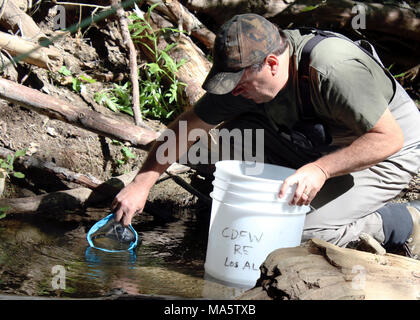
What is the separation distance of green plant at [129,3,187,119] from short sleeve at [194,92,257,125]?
4.83 ft

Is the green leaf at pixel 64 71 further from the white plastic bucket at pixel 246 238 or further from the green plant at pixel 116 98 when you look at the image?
the white plastic bucket at pixel 246 238

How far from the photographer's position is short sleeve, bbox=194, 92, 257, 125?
138 inches

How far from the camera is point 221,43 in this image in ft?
9.78

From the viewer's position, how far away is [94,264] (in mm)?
3348

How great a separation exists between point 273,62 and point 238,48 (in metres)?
0.21

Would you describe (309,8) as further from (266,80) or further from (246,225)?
(246,225)

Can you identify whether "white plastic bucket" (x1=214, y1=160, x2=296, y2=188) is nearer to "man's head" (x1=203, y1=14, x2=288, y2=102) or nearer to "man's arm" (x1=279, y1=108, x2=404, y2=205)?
"man's arm" (x1=279, y1=108, x2=404, y2=205)

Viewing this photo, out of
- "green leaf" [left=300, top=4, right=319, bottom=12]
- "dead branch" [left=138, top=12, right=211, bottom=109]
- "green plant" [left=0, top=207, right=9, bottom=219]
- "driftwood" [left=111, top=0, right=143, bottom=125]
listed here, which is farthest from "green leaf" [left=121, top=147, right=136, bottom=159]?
"green leaf" [left=300, top=4, right=319, bottom=12]

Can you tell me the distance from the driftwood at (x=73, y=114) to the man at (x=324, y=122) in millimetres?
567

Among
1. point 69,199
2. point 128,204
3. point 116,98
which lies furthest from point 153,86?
point 128,204

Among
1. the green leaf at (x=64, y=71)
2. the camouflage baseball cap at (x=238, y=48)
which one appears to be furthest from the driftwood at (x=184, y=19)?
the camouflage baseball cap at (x=238, y=48)

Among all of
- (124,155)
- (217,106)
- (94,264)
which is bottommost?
(94,264)

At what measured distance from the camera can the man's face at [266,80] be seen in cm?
304

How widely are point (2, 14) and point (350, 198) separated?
292 centimetres
